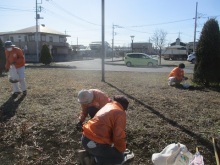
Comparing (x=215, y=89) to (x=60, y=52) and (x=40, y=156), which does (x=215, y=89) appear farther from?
(x=60, y=52)

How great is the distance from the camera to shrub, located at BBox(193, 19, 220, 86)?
9.85 meters

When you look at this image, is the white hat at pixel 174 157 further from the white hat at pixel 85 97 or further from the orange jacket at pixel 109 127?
the white hat at pixel 85 97

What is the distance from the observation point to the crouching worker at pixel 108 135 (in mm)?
3033

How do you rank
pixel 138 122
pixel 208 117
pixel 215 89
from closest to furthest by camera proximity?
1. pixel 138 122
2. pixel 208 117
3. pixel 215 89

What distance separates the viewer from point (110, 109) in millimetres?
3068

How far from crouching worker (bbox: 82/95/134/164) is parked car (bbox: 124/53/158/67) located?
23495mm

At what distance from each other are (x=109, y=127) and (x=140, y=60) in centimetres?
2382

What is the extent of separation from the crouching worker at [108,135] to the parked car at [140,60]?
23495 mm

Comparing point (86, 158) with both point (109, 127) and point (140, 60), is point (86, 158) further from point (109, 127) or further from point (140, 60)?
point (140, 60)

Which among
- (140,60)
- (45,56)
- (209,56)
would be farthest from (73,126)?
(140,60)

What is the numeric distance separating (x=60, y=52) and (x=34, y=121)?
4770cm

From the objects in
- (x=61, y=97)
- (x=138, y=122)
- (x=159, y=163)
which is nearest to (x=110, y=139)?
(x=159, y=163)

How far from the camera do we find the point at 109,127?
10.1 ft

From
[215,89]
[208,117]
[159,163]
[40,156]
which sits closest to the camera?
[159,163]
